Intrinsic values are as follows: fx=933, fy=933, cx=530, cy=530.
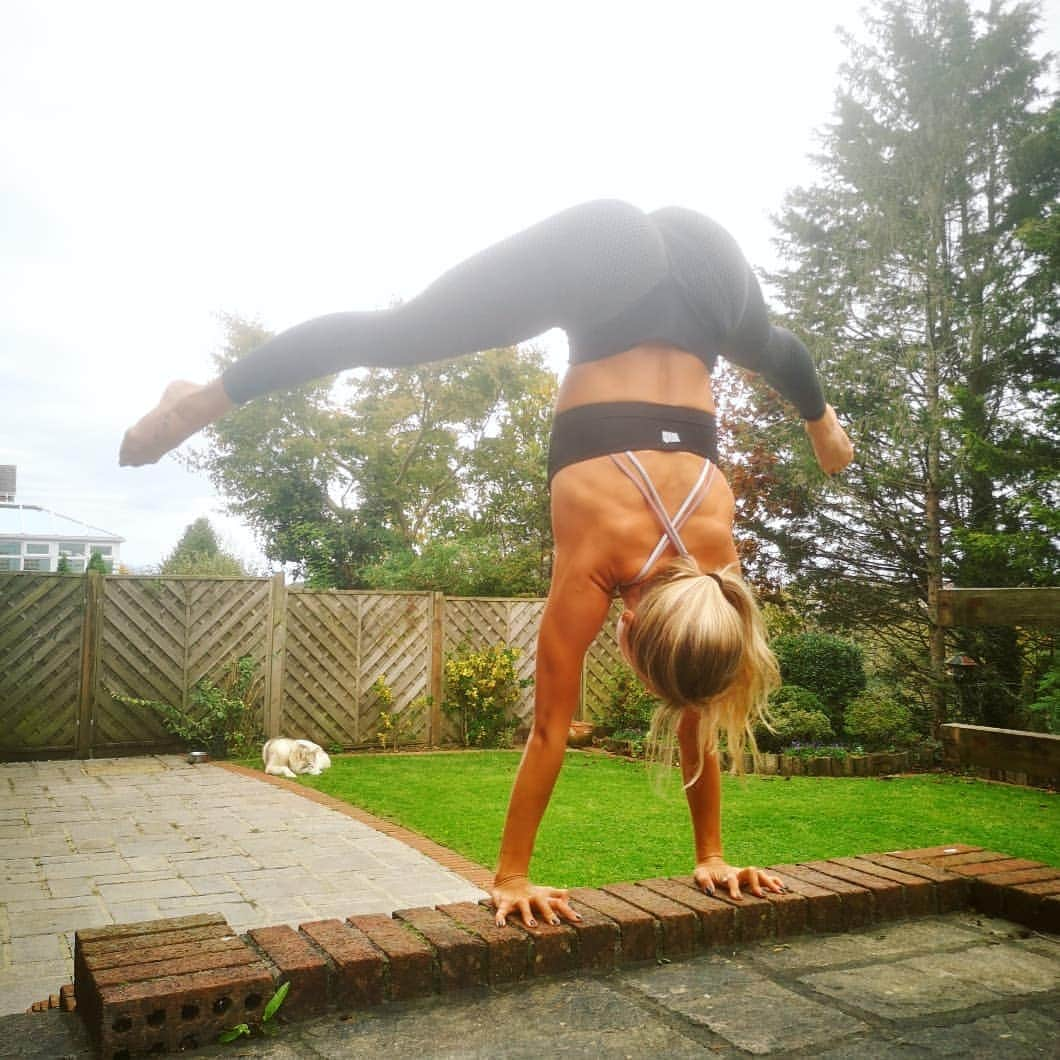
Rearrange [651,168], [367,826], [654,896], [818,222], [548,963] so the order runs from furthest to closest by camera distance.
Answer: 1. [818,222]
2. [367,826]
3. [651,168]
4. [654,896]
5. [548,963]

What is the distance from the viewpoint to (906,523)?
29.5 ft

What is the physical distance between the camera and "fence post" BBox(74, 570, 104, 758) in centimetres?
783

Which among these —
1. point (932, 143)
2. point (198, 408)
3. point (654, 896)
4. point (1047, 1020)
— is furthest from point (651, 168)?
point (932, 143)

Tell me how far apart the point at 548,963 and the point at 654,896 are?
354mm

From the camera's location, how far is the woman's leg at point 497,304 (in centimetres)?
156

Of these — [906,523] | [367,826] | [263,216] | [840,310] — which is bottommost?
[367,826]

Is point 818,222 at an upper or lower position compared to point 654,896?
upper

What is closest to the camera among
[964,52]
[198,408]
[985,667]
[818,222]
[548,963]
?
[198,408]

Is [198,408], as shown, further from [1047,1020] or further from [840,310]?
[840,310]

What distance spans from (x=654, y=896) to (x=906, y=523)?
25.5ft

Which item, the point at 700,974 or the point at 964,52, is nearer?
the point at 700,974

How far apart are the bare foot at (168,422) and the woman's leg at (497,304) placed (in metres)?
0.05

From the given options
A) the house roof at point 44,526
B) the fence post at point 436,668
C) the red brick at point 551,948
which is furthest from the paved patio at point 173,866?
the house roof at point 44,526

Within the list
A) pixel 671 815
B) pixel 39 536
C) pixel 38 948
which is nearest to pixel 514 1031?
pixel 38 948
